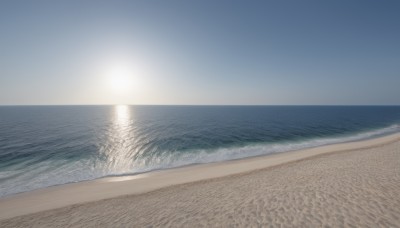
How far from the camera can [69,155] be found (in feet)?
83.1

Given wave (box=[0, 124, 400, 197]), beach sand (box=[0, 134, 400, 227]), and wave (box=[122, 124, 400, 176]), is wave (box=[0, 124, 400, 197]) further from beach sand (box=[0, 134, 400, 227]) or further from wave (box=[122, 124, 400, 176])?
beach sand (box=[0, 134, 400, 227])

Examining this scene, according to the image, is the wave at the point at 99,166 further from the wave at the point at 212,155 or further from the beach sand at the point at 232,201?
the beach sand at the point at 232,201

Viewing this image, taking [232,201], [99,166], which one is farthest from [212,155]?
[99,166]

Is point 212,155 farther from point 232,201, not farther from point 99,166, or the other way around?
point 99,166

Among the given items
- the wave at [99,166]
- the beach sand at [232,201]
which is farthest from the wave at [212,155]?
the beach sand at [232,201]

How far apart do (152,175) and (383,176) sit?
2195 cm

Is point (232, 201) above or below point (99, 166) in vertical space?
above

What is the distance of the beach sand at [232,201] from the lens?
9305mm

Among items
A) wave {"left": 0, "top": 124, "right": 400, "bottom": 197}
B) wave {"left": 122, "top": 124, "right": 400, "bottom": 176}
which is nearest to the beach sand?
wave {"left": 0, "top": 124, "right": 400, "bottom": 197}

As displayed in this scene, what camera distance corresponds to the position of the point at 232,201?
11359mm

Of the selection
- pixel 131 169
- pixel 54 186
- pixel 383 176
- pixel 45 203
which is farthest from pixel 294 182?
pixel 54 186

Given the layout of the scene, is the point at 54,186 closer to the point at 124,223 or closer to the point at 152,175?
the point at 152,175

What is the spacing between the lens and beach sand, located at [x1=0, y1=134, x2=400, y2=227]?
30.5 ft

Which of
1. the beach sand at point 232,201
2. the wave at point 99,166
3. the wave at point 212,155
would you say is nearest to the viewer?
the beach sand at point 232,201
